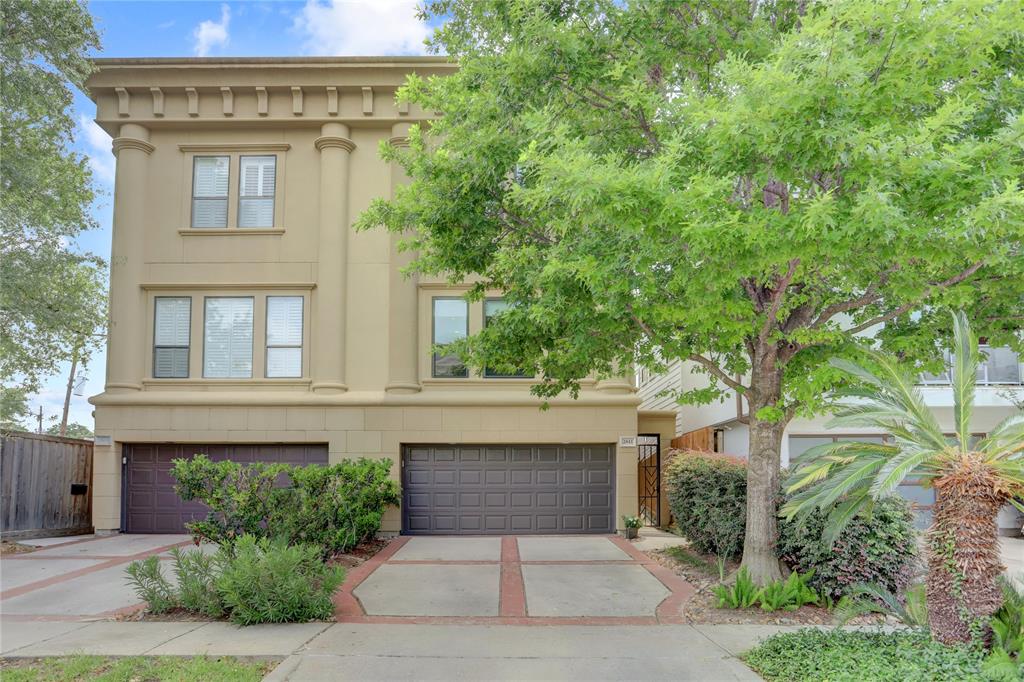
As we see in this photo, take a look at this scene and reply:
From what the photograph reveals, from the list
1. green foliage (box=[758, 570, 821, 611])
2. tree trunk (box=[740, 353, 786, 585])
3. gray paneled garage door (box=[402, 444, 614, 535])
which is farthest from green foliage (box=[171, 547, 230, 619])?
gray paneled garage door (box=[402, 444, 614, 535])

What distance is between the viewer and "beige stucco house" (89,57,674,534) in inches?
646

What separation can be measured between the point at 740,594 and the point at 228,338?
1224 centimetres

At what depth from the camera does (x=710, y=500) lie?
1165 centimetres

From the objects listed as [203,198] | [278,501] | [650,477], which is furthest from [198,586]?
[650,477]

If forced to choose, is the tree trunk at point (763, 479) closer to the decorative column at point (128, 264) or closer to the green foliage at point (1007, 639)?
the green foliage at point (1007, 639)

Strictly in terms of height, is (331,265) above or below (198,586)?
above

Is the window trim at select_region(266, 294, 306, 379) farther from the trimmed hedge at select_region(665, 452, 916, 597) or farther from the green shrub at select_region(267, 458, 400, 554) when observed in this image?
the trimmed hedge at select_region(665, 452, 916, 597)

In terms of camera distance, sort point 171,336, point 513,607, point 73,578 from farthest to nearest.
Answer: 1. point 171,336
2. point 73,578
3. point 513,607

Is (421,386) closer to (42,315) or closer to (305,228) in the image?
(305,228)

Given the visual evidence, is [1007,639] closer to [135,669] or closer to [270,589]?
[270,589]

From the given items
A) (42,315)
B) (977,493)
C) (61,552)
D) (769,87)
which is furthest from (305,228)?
(977,493)

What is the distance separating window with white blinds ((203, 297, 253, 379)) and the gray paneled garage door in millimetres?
4099

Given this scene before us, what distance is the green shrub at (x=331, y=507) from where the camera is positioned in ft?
35.7

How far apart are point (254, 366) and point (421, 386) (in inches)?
144
